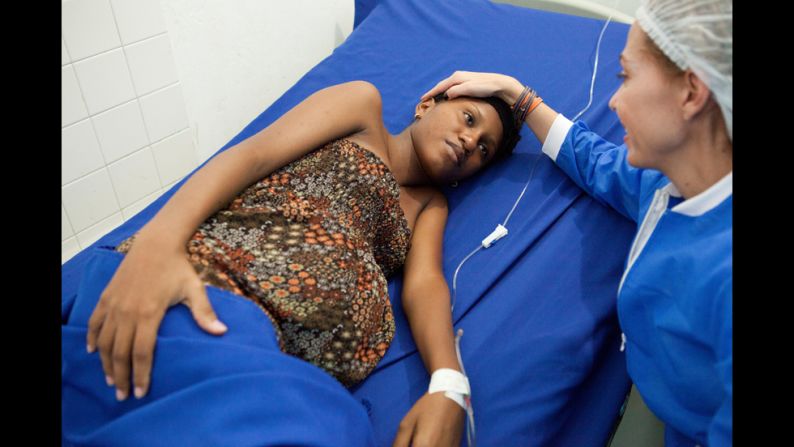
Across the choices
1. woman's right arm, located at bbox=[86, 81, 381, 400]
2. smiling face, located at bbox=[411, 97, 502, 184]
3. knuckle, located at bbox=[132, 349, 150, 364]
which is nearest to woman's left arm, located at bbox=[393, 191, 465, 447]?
smiling face, located at bbox=[411, 97, 502, 184]

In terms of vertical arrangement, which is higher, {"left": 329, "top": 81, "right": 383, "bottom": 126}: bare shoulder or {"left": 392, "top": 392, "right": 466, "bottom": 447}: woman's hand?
{"left": 329, "top": 81, "right": 383, "bottom": 126}: bare shoulder

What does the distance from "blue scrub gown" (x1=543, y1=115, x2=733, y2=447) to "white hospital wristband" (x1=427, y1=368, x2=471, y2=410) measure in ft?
1.11

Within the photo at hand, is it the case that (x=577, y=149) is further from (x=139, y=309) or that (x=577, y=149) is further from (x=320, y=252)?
(x=139, y=309)

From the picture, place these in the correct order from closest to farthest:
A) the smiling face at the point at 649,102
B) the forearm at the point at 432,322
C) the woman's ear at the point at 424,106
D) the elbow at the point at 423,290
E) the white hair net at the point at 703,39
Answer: the white hair net at the point at 703,39, the smiling face at the point at 649,102, the forearm at the point at 432,322, the elbow at the point at 423,290, the woman's ear at the point at 424,106

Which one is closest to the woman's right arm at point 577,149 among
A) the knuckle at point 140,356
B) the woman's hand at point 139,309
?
the woman's hand at point 139,309

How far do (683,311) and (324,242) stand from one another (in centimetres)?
71

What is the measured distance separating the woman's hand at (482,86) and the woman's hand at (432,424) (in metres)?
0.83

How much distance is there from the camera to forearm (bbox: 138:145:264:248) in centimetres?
105

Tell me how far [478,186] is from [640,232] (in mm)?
604

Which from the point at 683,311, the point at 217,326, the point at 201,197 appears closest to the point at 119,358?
the point at 217,326

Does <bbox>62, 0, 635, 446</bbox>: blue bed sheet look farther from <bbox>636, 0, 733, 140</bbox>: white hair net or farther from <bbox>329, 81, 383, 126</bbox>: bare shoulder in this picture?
<bbox>636, 0, 733, 140</bbox>: white hair net

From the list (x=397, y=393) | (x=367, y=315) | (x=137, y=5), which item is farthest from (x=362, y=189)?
(x=137, y=5)

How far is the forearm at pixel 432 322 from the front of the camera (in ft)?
3.91

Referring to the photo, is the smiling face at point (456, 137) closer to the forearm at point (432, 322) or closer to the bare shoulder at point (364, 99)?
the bare shoulder at point (364, 99)
